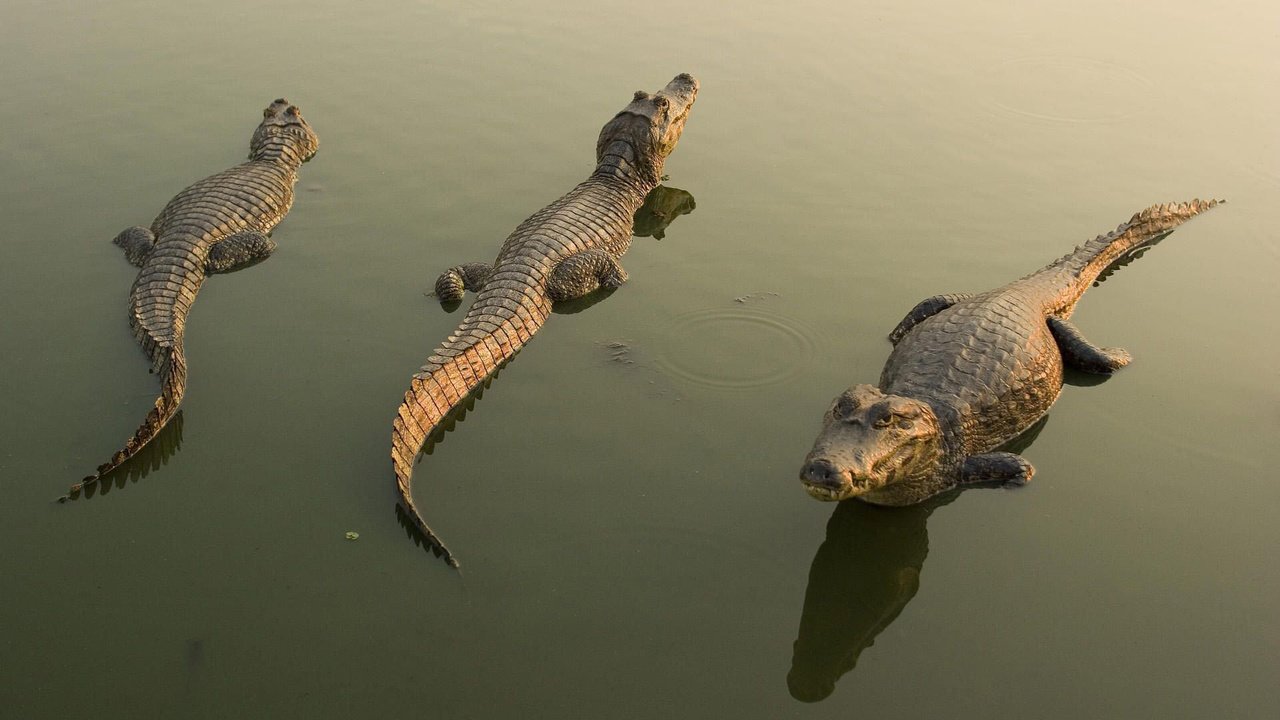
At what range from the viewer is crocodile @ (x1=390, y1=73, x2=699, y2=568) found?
20.3 feet

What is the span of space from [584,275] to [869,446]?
3.38 meters

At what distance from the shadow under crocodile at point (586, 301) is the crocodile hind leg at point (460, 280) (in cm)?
8

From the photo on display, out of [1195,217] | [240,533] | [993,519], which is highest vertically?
[1195,217]

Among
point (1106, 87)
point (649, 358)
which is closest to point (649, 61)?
point (1106, 87)

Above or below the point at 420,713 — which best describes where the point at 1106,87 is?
above

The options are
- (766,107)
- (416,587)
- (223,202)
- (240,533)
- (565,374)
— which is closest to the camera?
(416,587)

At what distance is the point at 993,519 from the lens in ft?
18.6

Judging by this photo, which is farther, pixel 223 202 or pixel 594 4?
pixel 594 4

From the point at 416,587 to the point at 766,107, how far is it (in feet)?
23.8

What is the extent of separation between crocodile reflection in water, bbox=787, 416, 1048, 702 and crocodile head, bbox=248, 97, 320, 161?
265 inches

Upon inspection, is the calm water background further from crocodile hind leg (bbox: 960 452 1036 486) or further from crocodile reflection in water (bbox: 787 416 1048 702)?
crocodile hind leg (bbox: 960 452 1036 486)

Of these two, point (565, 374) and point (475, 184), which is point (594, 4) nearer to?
point (475, 184)

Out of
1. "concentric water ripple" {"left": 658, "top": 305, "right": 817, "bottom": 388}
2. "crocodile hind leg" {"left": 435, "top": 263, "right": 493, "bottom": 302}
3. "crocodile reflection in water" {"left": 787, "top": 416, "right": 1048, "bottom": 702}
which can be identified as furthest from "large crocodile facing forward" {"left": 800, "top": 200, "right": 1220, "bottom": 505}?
"crocodile hind leg" {"left": 435, "top": 263, "right": 493, "bottom": 302}

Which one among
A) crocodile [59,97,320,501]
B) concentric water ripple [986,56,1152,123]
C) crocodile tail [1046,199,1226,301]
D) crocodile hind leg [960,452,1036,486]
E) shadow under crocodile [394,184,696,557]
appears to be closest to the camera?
shadow under crocodile [394,184,696,557]
